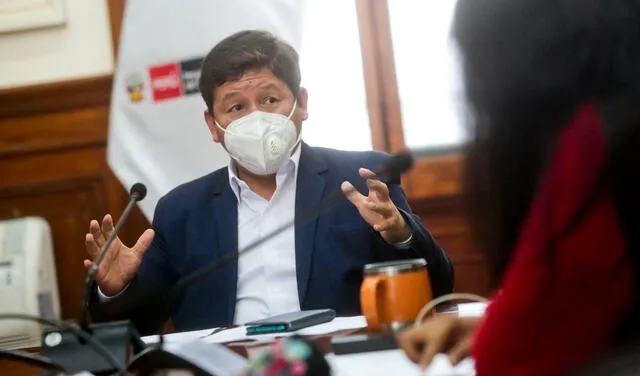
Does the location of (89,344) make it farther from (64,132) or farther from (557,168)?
(64,132)

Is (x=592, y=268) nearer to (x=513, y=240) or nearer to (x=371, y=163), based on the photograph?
(x=513, y=240)

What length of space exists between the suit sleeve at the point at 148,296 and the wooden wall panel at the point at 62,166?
1.15m

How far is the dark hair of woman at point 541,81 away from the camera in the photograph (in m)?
0.73

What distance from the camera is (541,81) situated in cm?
74

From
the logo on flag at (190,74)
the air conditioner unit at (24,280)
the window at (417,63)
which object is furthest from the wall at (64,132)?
the window at (417,63)

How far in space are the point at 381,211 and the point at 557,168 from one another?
85 cm

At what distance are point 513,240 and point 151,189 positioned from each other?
6.84ft

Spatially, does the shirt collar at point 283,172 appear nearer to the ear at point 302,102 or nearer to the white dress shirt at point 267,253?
the white dress shirt at point 267,253

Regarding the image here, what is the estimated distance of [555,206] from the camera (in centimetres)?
71

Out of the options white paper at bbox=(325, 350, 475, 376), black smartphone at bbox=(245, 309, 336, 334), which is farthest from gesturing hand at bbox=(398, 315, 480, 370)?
black smartphone at bbox=(245, 309, 336, 334)

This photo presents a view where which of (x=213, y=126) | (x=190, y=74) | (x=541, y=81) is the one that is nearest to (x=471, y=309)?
(x=541, y=81)

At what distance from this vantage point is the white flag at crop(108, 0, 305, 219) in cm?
272

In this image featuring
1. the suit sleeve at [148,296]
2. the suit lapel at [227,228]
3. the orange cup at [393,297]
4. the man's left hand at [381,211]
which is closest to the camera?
the orange cup at [393,297]

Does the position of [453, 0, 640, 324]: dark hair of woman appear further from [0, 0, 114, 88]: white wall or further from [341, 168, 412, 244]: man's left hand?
[0, 0, 114, 88]: white wall
